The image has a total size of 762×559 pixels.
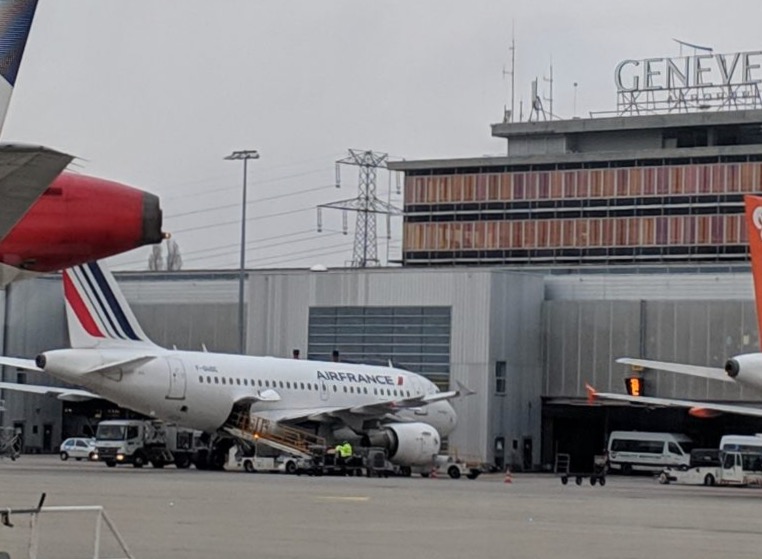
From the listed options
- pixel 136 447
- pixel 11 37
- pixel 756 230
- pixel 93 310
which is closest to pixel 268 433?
pixel 136 447

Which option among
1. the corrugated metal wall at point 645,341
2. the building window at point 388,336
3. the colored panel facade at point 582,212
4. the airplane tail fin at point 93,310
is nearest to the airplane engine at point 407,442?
the airplane tail fin at point 93,310

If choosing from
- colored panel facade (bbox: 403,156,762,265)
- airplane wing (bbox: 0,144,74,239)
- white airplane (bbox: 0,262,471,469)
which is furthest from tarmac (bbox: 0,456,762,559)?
colored panel facade (bbox: 403,156,762,265)

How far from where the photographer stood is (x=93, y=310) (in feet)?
185

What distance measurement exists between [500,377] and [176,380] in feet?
70.3

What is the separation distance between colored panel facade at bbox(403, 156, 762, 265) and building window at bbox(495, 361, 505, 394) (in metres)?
32.0

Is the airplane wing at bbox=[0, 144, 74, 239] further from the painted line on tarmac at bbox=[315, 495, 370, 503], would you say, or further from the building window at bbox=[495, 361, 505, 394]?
the building window at bbox=[495, 361, 505, 394]

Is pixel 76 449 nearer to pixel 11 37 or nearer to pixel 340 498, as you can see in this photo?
pixel 340 498

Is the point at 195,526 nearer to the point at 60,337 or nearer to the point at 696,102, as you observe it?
the point at 60,337

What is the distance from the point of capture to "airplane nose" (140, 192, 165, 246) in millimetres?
13828

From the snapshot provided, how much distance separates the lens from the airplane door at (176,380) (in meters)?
57.6

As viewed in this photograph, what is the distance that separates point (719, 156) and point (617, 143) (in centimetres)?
869

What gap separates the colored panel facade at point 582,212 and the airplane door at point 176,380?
51989 millimetres

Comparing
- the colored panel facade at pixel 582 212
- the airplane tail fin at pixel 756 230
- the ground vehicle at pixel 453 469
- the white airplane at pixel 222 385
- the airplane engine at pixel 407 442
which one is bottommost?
the ground vehicle at pixel 453 469

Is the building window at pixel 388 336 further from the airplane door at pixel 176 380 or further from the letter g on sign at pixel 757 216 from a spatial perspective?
the letter g on sign at pixel 757 216
